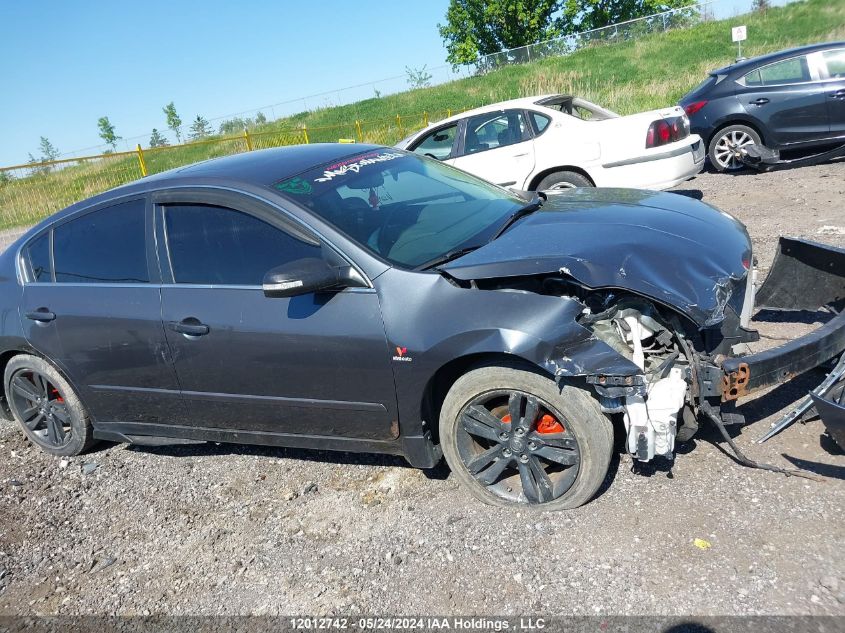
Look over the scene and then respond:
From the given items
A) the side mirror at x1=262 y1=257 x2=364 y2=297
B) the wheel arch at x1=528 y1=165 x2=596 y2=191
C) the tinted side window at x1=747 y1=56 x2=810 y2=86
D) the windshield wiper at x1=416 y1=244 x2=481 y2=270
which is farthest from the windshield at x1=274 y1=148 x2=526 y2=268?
the tinted side window at x1=747 y1=56 x2=810 y2=86

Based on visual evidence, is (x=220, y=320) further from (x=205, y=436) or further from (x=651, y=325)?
(x=651, y=325)

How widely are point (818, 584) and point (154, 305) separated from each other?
10.9 feet

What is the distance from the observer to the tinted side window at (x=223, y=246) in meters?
3.51

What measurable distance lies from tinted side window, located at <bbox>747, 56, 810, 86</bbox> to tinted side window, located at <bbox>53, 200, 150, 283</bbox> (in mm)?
9207

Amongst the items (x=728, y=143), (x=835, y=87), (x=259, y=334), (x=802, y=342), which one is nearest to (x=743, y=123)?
(x=728, y=143)

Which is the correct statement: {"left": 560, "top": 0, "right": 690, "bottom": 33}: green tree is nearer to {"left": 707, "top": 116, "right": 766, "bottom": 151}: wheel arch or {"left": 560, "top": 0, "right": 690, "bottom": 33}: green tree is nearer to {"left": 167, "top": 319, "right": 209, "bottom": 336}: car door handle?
{"left": 707, "top": 116, "right": 766, "bottom": 151}: wheel arch

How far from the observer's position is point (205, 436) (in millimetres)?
3959

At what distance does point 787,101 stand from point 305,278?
8.96 meters

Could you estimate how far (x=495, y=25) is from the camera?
181ft

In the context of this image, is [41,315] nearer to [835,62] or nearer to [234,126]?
[835,62]

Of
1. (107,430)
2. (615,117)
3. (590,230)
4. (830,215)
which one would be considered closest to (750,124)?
(615,117)

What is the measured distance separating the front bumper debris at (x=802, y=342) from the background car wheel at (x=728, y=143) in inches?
266

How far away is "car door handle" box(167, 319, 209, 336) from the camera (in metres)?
3.60

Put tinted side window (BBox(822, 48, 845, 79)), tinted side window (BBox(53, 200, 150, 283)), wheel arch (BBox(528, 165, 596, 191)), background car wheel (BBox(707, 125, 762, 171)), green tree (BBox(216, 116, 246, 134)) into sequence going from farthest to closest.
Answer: green tree (BBox(216, 116, 246, 134)) → background car wheel (BBox(707, 125, 762, 171)) → tinted side window (BBox(822, 48, 845, 79)) → wheel arch (BBox(528, 165, 596, 191)) → tinted side window (BBox(53, 200, 150, 283))
